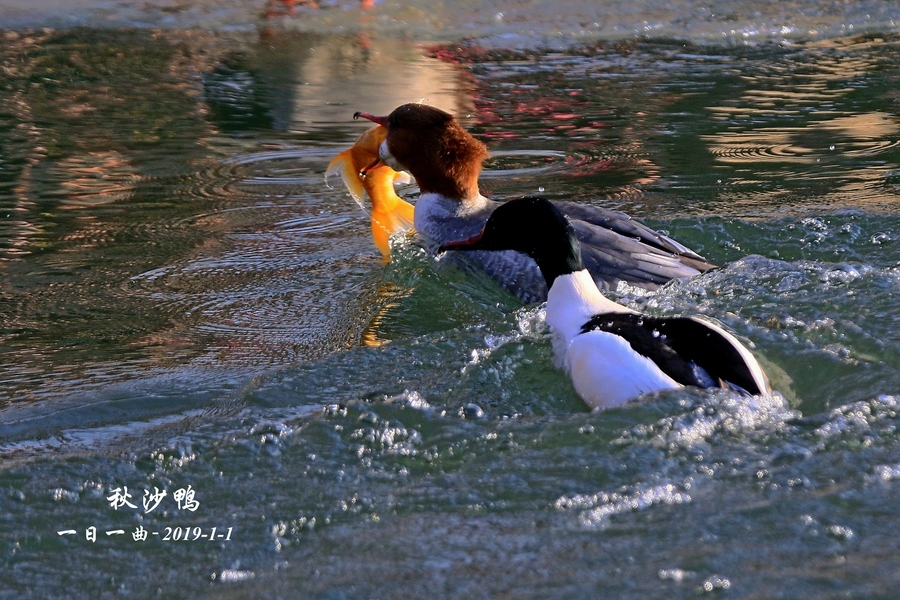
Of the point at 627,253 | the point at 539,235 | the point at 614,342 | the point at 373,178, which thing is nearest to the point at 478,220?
the point at 373,178

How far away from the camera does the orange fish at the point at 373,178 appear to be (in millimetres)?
7016

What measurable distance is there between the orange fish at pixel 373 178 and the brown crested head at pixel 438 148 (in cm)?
21

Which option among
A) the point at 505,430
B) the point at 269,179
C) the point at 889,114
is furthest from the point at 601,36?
the point at 505,430

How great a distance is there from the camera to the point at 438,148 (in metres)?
6.79

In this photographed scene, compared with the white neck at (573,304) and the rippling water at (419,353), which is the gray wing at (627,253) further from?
the white neck at (573,304)

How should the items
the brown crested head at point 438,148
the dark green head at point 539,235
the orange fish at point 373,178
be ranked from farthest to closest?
the orange fish at point 373,178, the brown crested head at point 438,148, the dark green head at point 539,235

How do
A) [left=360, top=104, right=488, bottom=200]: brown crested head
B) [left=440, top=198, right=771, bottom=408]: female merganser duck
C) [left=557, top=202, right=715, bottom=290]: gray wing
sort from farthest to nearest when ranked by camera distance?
1. [left=360, top=104, right=488, bottom=200]: brown crested head
2. [left=557, top=202, right=715, bottom=290]: gray wing
3. [left=440, top=198, right=771, bottom=408]: female merganser duck

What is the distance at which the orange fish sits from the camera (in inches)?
276

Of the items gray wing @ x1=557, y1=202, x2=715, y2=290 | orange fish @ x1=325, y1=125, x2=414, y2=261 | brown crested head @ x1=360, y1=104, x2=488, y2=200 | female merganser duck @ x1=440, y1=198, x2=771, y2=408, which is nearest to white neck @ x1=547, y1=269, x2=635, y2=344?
female merganser duck @ x1=440, y1=198, x2=771, y2=408

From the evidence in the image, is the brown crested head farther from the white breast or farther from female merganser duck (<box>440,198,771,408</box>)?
the white breast

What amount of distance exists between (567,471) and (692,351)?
31.8 inches

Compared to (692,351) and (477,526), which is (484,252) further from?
(477,526)

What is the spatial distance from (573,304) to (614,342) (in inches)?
21.3

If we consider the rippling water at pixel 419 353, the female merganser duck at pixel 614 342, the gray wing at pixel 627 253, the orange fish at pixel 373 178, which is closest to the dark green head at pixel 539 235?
the female merganser duck at pixel 614 342
